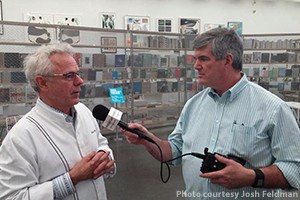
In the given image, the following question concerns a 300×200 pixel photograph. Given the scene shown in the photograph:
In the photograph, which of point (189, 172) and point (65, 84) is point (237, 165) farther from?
point (65, 84)

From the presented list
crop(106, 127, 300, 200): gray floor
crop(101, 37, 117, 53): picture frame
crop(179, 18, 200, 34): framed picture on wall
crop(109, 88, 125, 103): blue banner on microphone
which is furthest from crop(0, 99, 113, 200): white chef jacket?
crop(179, 18, 200, 34): framed picture on wall

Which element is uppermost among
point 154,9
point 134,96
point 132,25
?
point 154,9

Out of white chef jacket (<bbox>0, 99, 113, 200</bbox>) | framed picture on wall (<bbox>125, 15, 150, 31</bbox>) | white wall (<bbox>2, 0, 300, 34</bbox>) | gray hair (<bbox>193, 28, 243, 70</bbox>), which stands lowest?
white chef jacket (<bbox>0, 99, 113, 200</bbox>)

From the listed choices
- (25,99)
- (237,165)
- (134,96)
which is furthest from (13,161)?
(134,96)

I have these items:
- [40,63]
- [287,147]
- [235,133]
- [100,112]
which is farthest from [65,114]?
[287,147]

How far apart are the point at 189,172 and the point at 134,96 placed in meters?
5.22

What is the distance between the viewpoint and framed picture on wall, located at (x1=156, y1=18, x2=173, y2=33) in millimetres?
8867

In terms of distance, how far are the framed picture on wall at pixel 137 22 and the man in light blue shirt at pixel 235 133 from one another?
7114mm

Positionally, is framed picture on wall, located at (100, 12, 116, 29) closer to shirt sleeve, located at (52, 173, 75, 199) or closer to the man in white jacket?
the man in white jacket

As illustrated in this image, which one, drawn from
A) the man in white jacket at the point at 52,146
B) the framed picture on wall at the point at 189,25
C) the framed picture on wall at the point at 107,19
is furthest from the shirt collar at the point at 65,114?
the framed picture on wall at the point at 189,25

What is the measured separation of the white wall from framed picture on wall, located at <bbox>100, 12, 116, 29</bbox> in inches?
4.0

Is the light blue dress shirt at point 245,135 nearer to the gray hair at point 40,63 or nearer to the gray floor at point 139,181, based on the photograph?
the gray hair at point 40,63

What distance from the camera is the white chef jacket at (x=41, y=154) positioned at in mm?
1272

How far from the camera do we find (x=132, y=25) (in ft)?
27.8
